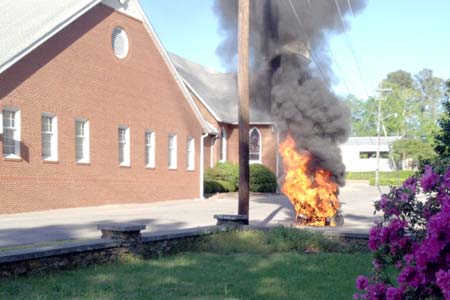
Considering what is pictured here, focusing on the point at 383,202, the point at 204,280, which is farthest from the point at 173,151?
the point at 383,202

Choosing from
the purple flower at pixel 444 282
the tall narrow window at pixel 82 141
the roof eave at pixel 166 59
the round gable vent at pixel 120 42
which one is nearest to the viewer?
the purple flower at pixel 444 282

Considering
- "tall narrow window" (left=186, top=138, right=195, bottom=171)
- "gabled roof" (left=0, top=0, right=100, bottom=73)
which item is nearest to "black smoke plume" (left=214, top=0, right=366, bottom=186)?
"gabled roof" (left=0, top=0, right=100, bottom=73)

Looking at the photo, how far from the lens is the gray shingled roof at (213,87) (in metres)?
35.4

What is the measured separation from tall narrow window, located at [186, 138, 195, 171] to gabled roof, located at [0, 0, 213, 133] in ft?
21.6

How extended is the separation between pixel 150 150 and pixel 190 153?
12.3 ft

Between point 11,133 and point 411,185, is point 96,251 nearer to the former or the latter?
point 411,185

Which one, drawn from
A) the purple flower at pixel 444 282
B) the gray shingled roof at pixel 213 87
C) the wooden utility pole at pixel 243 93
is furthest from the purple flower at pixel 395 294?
the gray shingled roof at pixel 213 87

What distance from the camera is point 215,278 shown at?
7.57 meters

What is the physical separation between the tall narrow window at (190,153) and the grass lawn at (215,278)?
1824cm

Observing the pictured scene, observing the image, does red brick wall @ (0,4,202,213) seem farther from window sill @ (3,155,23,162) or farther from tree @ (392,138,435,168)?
tree @ (392,138,435,168)

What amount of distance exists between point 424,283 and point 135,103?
2076 centimetres

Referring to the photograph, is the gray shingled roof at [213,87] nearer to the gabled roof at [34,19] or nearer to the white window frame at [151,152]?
the white window frame at [151,152]

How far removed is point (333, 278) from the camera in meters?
7.77

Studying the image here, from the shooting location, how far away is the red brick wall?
17984 mm
